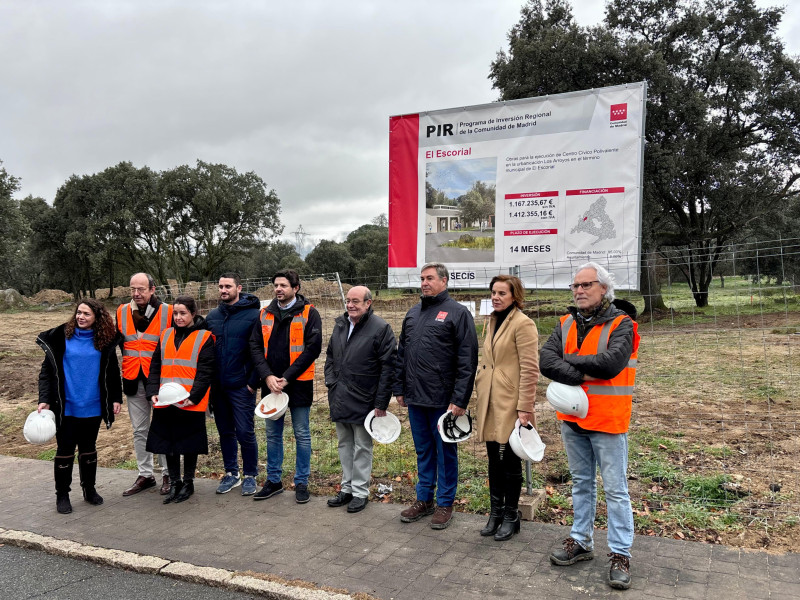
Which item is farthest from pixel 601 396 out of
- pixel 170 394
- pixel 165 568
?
pixel 170 394

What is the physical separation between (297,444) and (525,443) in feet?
7.22

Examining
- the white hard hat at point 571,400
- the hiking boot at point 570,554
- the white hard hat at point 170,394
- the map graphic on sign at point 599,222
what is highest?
the map graphic on sign at point 599,222

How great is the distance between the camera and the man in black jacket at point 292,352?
16.9ft

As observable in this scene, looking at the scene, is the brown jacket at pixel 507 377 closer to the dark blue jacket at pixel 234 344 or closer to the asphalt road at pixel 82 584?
the asphalt road at pixel 82 584

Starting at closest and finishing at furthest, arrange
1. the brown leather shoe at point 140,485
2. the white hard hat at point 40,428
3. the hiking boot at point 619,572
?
1. the hiking boot at point 619,572
2. the white hard hat at point 40,428
3. the brown leather shoe at point 140,485

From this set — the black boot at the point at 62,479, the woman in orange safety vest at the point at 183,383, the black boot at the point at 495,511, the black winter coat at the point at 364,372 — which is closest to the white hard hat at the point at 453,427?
the black boot at the point at 495,511

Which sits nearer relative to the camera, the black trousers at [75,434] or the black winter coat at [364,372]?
the black winter coat at [364,372]

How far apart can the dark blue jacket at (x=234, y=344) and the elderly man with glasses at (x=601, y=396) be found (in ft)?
9.30

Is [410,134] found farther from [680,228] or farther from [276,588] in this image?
[680,228]

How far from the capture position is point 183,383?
17.3 feet

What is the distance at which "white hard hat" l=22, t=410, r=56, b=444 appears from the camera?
4965mm

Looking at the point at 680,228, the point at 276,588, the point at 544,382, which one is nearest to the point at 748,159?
the point at 680,228

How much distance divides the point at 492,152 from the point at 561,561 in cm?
432

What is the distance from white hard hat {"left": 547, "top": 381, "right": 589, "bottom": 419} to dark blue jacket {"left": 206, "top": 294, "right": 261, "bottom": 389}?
2.87m
